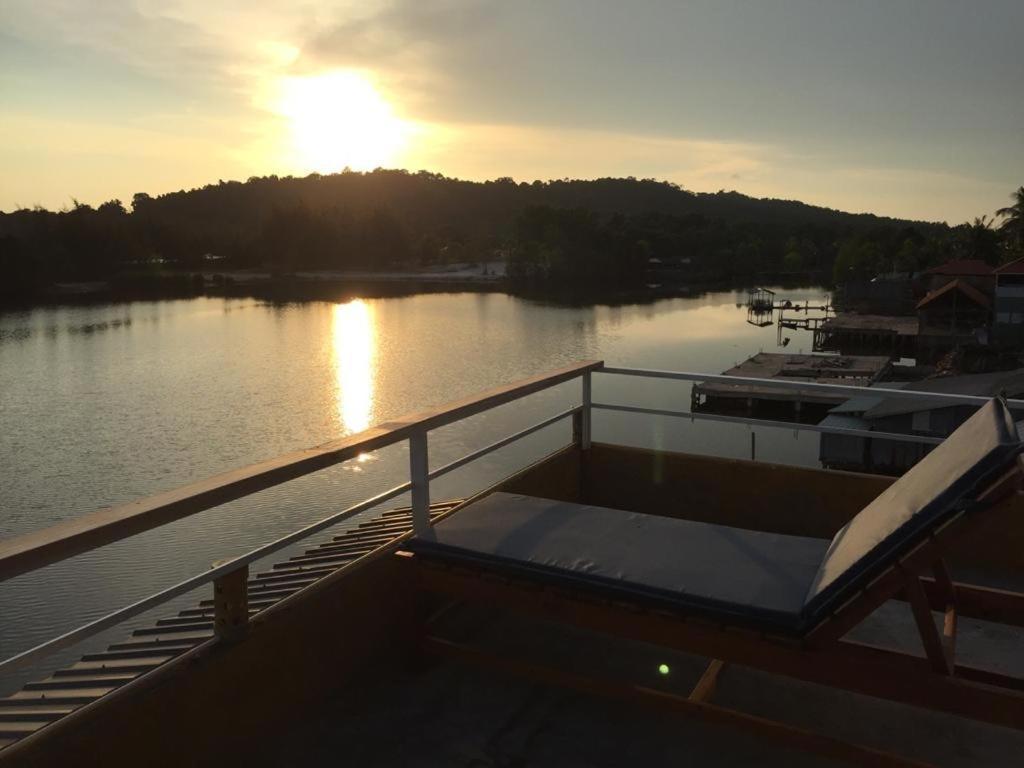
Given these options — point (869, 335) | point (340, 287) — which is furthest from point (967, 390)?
point (340, 287)

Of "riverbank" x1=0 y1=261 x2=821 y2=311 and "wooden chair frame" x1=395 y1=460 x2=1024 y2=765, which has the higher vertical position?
"riverbank" x1=0 y1=261 x2=821 y2=311

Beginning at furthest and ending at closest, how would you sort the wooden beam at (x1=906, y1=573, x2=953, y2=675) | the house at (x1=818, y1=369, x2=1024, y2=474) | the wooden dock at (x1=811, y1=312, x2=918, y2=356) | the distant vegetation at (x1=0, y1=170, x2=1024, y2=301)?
the distant vegetation at (x1=0, y1=170, x2=1024, y2=301)
the wooden dock at (x1=811, y1=312, x2=918, y2=356)
the house at (x1=818, y1=369, x2=1024, y2=474)
the wooden beam at (x1=906, y1=573, x2=953, y2=675)

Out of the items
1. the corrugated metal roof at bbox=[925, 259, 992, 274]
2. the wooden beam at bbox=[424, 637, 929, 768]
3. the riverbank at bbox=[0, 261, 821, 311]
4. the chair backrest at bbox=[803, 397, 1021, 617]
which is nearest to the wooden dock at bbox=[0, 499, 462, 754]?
the wooden beam at bbox=[424, 637, 929, 768]

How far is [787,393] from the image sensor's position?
24.0 meters

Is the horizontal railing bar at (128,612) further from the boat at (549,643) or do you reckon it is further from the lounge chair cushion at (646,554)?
the lounge chair cushion at (646,554)

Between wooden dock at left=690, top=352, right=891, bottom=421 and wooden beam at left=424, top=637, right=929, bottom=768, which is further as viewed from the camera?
wooden dock at left=690, top=352, right=891, bottom=421

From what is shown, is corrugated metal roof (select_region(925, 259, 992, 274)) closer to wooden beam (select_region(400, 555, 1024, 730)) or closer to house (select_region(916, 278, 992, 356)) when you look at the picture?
house (select_region(916, 278, 992, 356))

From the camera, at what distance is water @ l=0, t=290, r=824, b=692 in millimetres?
12711

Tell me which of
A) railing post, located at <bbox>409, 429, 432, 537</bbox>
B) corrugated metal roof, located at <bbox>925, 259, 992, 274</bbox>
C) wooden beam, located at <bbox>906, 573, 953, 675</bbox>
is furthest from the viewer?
corrugated metal roof, located at <bbox>925, 259, 992, 274</bbox>

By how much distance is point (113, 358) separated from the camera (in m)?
31.2

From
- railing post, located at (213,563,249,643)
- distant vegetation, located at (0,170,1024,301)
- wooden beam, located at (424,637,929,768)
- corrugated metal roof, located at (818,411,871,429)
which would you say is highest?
distant vegetation, located at (0,170,1024,301)

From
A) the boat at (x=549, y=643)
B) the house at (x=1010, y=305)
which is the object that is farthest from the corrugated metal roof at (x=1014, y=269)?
the boat at (x=549, y=643)

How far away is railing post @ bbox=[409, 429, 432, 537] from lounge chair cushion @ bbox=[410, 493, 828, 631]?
0.07 m

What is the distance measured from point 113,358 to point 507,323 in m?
20.9
